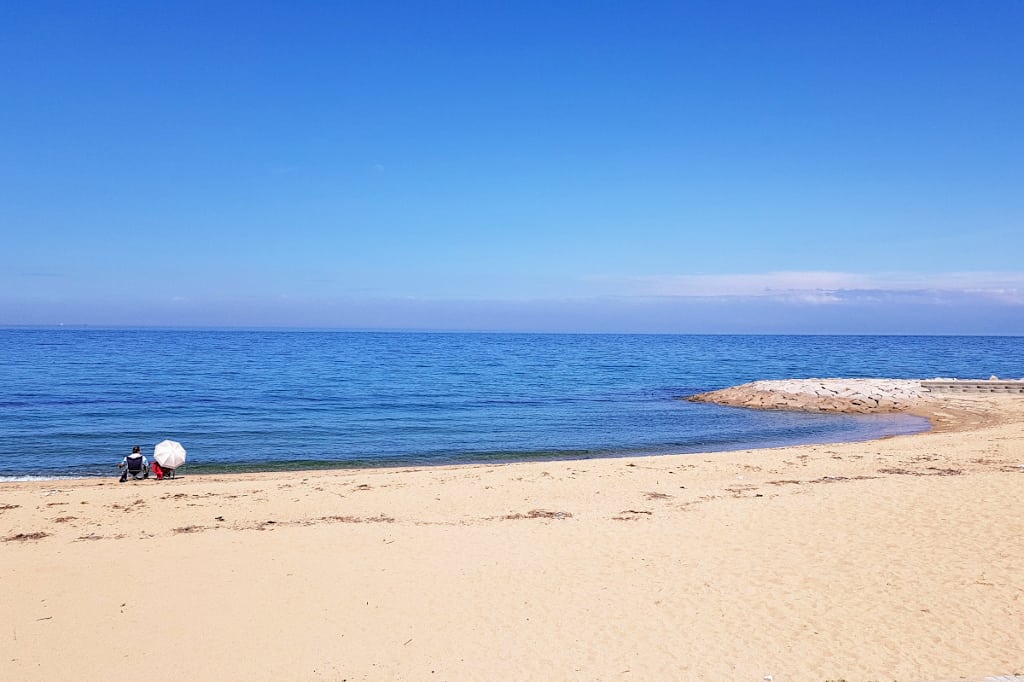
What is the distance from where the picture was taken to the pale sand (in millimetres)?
7383

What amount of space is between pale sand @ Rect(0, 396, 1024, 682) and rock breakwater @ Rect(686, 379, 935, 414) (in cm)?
2186

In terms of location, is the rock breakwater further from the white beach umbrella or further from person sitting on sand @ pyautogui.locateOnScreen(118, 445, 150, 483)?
person sitting on sand @ pyautogui.locateOnScreen(118, 445, 150, 483)

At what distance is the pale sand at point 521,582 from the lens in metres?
7.38

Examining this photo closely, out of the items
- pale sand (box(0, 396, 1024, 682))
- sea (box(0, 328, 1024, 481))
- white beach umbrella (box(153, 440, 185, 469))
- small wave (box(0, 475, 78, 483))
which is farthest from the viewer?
sea (box(0, 328, 1024, 481))

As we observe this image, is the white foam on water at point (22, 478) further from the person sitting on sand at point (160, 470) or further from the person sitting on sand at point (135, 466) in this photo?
the person sitting on sand at point (160, 470)

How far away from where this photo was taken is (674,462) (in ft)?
64.2

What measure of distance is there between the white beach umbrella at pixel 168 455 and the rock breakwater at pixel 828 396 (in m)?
29.9

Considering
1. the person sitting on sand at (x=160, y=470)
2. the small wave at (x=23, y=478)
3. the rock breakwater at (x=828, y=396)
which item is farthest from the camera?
the rock breakwater at (x=828, y=396)

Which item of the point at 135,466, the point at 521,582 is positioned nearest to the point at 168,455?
the point at 135,466

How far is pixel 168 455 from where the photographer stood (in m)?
17.9

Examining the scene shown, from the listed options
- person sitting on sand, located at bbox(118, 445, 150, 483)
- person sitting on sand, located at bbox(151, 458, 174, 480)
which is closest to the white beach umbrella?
person sitting on sand, located at bbox(151, 458, 174, 480)

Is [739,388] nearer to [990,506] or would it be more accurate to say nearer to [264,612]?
[990,506]

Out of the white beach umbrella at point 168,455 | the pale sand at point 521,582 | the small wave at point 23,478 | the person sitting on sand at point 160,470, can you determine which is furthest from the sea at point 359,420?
the pale sand at point 521,582

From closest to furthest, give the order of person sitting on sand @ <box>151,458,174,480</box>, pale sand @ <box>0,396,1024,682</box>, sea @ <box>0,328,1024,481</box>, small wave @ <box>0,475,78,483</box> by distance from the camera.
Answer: pale sand @ <box>0,396,1024,682</box>, person sitting on sand @ <box>151,458,174,480</box>, small wave @ <box>0,475,78,483</box>, sea @ <box>0,328,1024,481</box>
